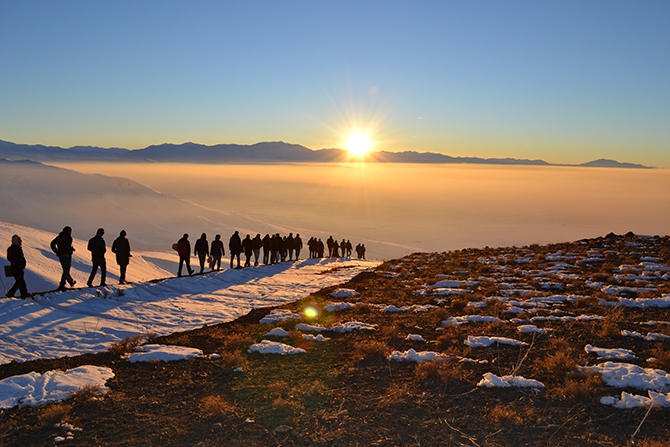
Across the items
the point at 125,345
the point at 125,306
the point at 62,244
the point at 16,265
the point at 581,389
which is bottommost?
the point at 125,306

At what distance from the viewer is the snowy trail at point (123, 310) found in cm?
820

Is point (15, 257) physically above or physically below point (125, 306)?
above

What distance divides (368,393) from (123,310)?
729 cm

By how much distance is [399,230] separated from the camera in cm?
13462

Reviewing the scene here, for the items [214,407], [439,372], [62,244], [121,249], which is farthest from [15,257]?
[439,372]

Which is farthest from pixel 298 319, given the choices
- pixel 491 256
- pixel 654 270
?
pixel 491 256

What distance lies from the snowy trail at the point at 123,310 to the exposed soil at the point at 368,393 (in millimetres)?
844

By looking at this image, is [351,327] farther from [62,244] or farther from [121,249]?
[121,249]

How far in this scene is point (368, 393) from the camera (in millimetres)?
6133

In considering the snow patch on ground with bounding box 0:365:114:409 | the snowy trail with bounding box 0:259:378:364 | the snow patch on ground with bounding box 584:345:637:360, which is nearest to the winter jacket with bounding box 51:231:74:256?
the snowy trail with bounding box 0:259:378:364

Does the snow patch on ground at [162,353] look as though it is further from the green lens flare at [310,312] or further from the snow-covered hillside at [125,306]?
the green lens flare at [310,312]

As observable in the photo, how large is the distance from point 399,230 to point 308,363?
12873 cm

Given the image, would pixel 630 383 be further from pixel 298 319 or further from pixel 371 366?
pixel 298 319

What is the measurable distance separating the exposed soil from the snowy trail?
0.84 metres
